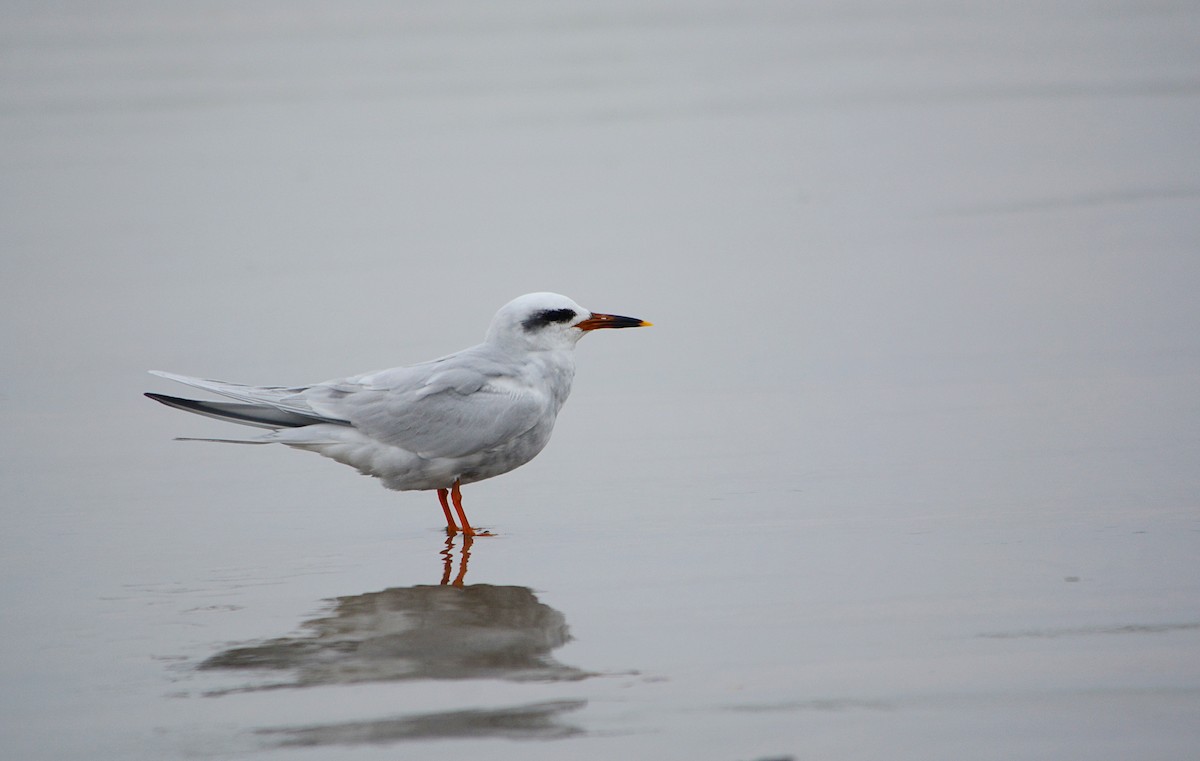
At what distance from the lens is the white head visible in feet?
17.0

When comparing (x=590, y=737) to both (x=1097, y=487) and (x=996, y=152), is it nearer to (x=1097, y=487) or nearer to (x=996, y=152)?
(x=1097, y=487)

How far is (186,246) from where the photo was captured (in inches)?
347

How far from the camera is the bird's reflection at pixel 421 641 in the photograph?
367 cm

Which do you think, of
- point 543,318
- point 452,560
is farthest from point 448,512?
point 543,318

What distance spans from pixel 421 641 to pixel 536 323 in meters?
1.61

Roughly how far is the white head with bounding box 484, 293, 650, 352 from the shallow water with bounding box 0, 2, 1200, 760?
53 centimetres

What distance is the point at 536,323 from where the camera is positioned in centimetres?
520

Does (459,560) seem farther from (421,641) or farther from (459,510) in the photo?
(421,641)

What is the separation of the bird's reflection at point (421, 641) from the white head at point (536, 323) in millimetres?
1157

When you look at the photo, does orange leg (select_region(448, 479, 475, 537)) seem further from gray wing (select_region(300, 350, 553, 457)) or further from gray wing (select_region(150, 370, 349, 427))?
gray wing (select_region(150, 370, 349, 427))

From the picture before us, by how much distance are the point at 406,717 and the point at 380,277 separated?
496 cm

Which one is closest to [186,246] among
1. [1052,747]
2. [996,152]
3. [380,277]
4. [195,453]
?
[380,277]

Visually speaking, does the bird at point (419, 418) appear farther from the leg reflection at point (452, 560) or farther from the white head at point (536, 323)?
the white head at point (536, 323)

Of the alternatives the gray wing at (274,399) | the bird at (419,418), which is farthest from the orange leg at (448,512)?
the gray wing at (274,399)
